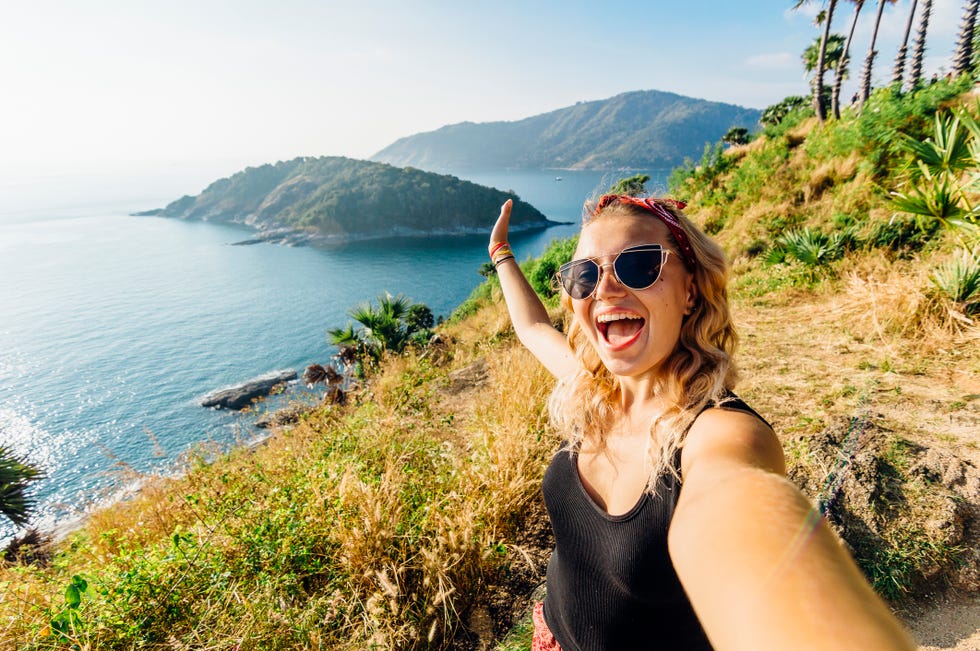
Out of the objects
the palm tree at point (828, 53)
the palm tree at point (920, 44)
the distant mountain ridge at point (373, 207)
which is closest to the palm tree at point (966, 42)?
the palm tree at point (920, 44)

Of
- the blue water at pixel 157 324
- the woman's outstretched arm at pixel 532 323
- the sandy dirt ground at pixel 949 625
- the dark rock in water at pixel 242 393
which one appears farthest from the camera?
the dark rock in water at pixel 242 393

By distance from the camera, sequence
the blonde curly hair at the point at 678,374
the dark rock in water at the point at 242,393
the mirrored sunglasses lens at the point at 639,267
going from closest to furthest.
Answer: the blonde curly hair at the point at 678,374 < the mirrored sunglasses lens at the point at 639,267 < the dark rock in water at the point at 242,393

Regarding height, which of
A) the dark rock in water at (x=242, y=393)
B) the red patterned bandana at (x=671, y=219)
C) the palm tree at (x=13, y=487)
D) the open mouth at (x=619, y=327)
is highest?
the red patterned bandana at (x=671, y=219)

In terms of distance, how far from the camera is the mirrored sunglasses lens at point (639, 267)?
139cm

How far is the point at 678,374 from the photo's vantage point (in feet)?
4.43

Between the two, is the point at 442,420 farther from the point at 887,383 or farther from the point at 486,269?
the point at 486,269

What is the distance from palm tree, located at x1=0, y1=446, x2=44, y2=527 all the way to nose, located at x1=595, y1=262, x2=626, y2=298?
12.7m

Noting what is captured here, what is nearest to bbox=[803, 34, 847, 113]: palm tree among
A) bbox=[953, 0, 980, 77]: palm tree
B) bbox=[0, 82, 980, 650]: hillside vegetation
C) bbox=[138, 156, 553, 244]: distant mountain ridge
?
bbox=[953, 0, 980, 77]: palm tree

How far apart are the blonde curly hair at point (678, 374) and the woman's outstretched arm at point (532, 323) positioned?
0.26m

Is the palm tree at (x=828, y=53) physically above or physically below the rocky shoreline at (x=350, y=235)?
above

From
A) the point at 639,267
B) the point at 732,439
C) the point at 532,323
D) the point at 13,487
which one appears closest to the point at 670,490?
the point at 732,439

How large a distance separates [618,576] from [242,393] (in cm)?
3883

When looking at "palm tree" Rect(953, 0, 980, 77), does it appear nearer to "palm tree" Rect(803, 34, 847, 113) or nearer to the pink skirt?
"palm tree" Rect(803, 34, 847, 113)

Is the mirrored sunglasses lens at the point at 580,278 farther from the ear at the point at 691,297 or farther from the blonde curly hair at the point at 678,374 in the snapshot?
the ear at the point at 691,297
